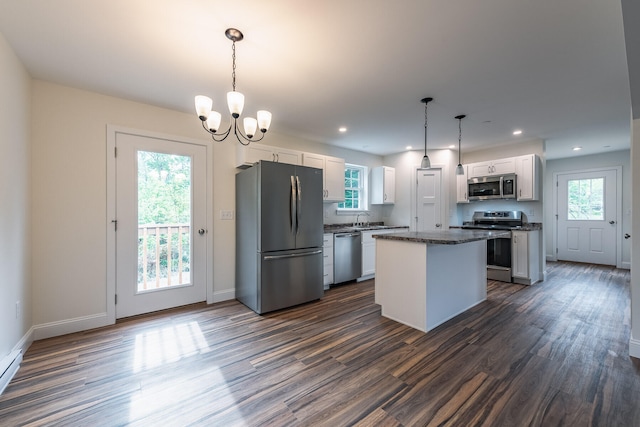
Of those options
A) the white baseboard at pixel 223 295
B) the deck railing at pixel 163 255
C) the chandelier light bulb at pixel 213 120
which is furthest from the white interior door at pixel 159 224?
the chandelier light bulb at pixel 213 120

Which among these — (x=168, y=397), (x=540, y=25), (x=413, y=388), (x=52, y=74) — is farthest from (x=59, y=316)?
(x=540, y=25)

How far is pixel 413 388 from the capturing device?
5.92 feet

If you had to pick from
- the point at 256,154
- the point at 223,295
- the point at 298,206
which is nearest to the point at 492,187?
the point at 298,206

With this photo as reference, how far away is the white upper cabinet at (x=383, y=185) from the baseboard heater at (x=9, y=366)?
200 inches

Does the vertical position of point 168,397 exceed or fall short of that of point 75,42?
it falls short

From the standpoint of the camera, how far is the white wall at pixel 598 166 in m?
5.38

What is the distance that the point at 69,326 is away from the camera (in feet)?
8.68

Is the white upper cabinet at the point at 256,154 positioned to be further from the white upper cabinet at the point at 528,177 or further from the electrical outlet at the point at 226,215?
the white upper cabinet at the point at 528,177

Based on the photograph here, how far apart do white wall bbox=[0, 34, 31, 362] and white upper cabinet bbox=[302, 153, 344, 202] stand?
10.2ft

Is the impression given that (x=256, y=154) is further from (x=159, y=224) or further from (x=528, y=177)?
(x=528, y=177)

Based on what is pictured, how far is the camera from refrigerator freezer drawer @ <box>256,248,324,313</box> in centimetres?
310

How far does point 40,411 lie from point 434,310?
10.0ft

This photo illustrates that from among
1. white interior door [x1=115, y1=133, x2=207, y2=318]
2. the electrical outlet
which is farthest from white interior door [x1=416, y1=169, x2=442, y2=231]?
white interior door [x1=115, y1=133, x2=207, y2=318]

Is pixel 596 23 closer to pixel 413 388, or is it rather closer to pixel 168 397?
pixel 413 388
